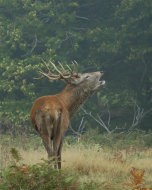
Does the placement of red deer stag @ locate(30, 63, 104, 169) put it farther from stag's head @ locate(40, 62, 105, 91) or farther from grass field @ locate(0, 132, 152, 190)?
grass field @ locate(0, 132, 152, 190)

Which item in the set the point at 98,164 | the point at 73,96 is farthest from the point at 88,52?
the point at 73,96

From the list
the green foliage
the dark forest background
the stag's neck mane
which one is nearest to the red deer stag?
the stag's neck mane

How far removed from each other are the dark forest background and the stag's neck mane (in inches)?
480

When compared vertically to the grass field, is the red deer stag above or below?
above

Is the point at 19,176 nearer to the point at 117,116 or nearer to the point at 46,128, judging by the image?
the point at 46,128

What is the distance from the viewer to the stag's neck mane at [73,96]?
968 cm

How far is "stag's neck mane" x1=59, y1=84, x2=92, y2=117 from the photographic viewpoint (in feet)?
31.8

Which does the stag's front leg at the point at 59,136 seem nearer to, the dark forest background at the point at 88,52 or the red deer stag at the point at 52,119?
the red deer stag at the point at 52,119

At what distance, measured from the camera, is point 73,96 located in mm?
9812

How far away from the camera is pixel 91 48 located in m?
24.6

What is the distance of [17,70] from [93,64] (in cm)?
351

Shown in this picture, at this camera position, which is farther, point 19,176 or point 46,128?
point 46,128

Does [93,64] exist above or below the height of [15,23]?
below

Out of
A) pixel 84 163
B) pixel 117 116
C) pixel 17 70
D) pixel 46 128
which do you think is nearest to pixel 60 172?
pixel 46 128
